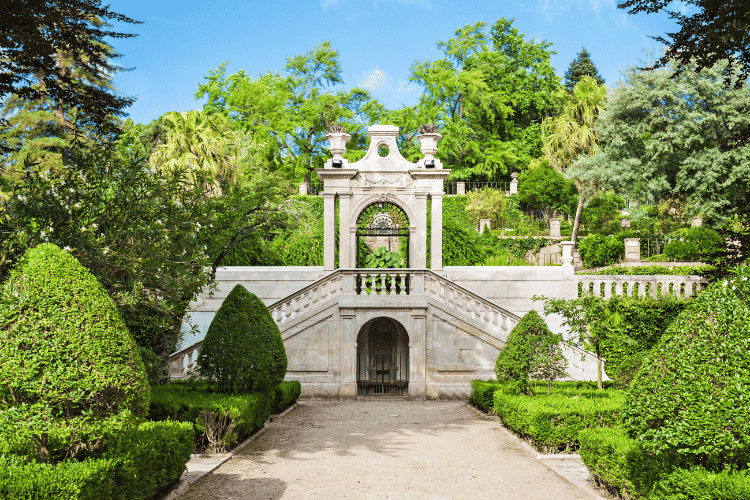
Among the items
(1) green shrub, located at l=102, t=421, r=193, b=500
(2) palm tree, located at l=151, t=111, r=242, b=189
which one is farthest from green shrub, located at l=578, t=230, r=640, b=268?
(1) green shrub, located at l=102, t=421, r=193, b=500

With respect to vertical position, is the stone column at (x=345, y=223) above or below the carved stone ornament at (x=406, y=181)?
below

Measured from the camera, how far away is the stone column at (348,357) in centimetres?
1850

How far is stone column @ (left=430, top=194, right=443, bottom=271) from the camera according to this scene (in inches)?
792

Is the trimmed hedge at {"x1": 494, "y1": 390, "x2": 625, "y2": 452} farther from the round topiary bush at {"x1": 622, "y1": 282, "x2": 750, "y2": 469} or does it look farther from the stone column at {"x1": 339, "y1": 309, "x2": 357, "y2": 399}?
the stone column at {"x1": 339, "y1": 309, "x2": 357, "y2": 399}

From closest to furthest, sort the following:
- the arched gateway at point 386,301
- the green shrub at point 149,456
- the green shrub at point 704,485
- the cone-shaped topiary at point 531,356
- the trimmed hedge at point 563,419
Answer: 1. the green shrub at point 704,485
2. the green shrub at point 149,456
3. the trimmed hedge at point 563,419
4. the cone-shaped topiary at point 531,356
5. the arched gateway at point 386,301

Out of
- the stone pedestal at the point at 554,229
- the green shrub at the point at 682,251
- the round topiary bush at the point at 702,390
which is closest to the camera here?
the round topiary bush at the point at 702,390

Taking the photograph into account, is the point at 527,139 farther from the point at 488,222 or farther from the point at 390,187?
the point at 390,187

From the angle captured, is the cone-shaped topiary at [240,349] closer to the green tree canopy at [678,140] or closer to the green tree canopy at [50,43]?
the green tree canopy at [50,43]

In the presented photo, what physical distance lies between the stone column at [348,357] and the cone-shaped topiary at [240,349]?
522 cm

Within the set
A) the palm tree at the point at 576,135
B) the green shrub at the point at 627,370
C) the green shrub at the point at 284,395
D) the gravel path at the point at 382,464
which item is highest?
the palm tree at the point at 576,135

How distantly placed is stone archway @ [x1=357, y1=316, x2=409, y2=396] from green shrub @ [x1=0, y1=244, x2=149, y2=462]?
13686 mm

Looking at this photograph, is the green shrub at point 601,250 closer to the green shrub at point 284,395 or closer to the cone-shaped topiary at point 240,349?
the green shrub at point 284,395

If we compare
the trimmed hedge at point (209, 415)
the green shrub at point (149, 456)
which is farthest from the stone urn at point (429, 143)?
the green shrub at point (149, 456)

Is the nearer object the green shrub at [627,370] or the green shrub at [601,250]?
the green shrub at [627,370]
